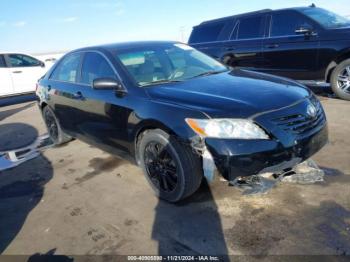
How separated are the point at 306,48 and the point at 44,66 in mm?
8978

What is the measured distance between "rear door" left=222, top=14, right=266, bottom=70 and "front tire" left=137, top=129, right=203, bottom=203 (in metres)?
5.01

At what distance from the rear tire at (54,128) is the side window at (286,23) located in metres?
4.82

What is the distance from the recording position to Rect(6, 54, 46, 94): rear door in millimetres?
11758

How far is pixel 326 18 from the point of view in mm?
7262

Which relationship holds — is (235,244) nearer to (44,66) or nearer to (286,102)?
(286,102)

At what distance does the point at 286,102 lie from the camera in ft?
10.9

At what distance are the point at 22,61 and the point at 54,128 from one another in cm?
727

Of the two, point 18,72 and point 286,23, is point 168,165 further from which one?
point 18,72

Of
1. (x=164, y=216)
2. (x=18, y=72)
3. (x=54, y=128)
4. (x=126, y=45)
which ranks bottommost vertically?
(x=164, y=216)

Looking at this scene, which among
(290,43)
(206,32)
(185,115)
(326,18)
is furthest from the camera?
(206,32)

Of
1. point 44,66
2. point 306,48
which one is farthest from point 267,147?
point 44,66

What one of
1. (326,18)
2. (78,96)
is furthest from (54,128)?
(326,18)

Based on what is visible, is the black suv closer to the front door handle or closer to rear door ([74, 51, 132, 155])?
rear door ([74, 51, 132, 155])

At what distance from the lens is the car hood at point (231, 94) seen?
3.15 meters
